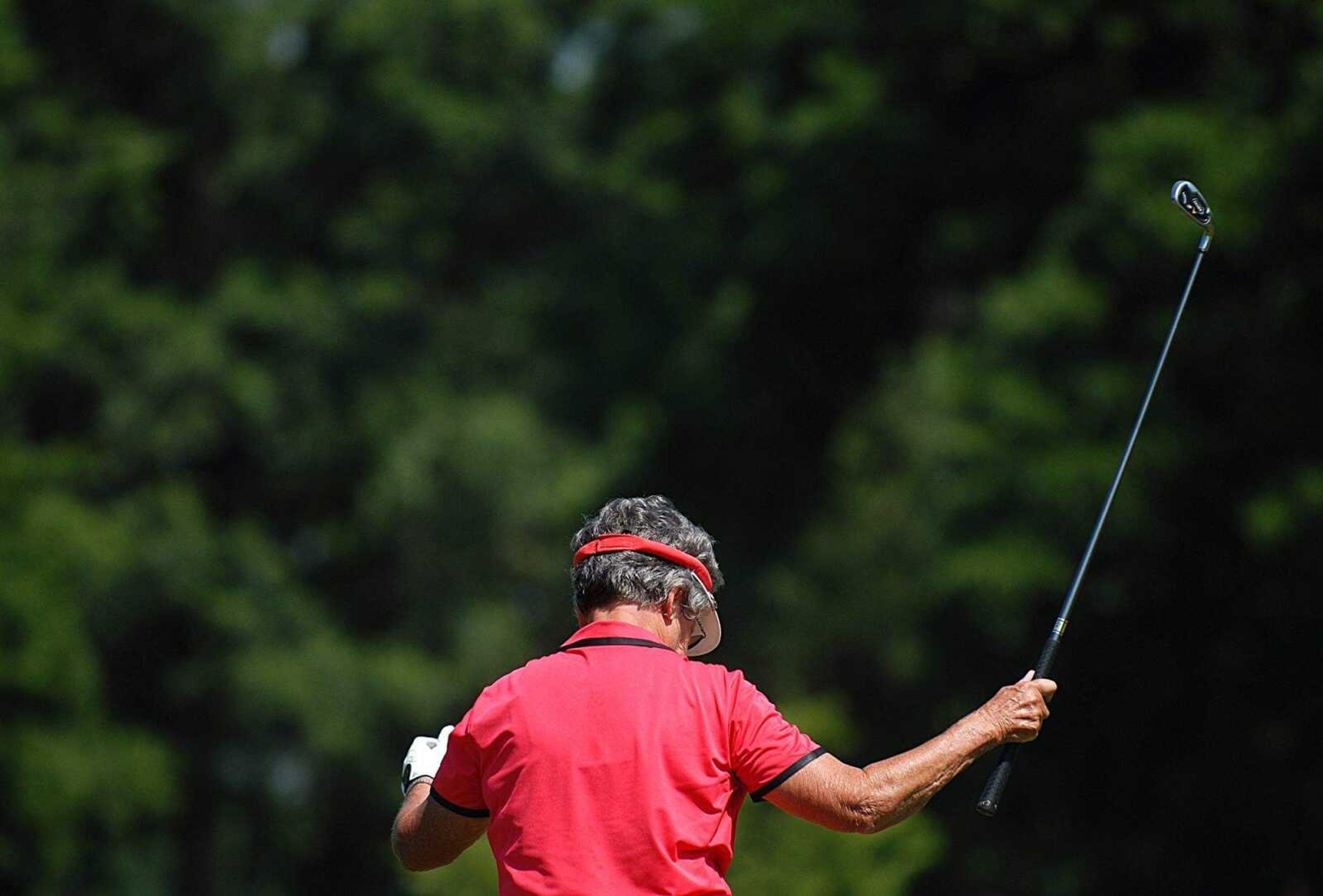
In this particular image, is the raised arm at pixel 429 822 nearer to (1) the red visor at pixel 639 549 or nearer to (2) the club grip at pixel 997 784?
(1) the red visor at pixel 639 549

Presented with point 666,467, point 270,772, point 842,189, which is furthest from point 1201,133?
point 270,772

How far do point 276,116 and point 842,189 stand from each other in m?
7.63

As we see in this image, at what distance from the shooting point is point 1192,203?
446 centimetres

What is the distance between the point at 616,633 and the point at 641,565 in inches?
5.5

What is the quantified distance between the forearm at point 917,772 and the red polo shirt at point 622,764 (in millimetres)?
120

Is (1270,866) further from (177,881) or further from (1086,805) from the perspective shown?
(177,881)

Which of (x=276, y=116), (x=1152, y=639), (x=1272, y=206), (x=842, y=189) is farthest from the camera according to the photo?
A: (x=276, y=116)

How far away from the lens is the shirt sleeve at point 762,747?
3.14 metres

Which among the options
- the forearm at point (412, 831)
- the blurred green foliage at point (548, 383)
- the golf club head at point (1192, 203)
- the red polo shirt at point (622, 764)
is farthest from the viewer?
the blurred green foliage at point (548, 383)

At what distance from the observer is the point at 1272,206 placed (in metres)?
13.8

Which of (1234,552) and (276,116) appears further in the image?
(276,116)

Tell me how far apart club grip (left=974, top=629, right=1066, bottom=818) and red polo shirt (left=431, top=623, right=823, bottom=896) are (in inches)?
17.2

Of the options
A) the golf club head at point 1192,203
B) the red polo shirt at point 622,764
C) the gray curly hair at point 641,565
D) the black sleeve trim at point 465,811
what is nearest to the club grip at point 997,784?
the red polo shirt at point 622,764

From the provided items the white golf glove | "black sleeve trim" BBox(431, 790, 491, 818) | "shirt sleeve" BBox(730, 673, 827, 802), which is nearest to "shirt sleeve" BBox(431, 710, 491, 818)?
"black sleeve trim" BBox(431, 790, 491, 818)
